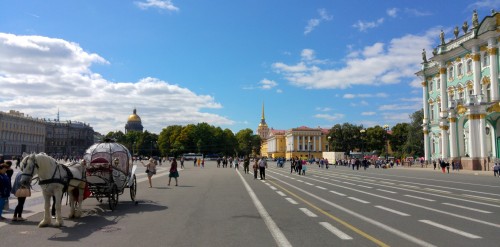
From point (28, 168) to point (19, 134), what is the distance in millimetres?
140772

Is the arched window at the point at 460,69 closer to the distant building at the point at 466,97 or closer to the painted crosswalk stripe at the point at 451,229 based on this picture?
the distant building at the point at 466,97

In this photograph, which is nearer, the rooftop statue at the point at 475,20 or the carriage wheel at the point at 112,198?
the carriage wheel at the point at 112,198

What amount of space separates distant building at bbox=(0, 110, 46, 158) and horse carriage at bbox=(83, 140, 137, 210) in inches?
4443

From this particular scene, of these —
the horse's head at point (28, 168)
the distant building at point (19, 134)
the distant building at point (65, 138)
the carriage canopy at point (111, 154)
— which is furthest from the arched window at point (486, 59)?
the distant building at point (65, 138)

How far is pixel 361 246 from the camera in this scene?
7453mm

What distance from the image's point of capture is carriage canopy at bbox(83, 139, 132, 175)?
14.3 metres

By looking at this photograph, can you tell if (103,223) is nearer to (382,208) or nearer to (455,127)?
(382,208)

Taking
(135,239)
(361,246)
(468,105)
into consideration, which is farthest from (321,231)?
(468,105)

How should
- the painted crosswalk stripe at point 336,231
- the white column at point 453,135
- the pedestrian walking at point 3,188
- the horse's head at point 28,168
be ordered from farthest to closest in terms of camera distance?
the white column at point 453,135 → the pedestrian walking at point 3,188 → the horse's head at point 28,168 → the painted crosswalk stripe at point 336,231

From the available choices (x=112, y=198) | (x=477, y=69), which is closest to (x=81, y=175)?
(x=112, y=198)

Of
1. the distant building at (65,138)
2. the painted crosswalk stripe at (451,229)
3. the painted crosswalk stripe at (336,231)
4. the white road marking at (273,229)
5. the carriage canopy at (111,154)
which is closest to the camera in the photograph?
the white road marking at (273,229)

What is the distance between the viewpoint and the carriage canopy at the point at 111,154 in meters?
14.3

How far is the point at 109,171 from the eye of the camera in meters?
12.8

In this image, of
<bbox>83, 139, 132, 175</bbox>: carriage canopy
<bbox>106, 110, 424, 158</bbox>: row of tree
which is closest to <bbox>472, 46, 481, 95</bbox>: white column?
<bbox>83, 139, 132, 175</bbox>: carriage canopy
